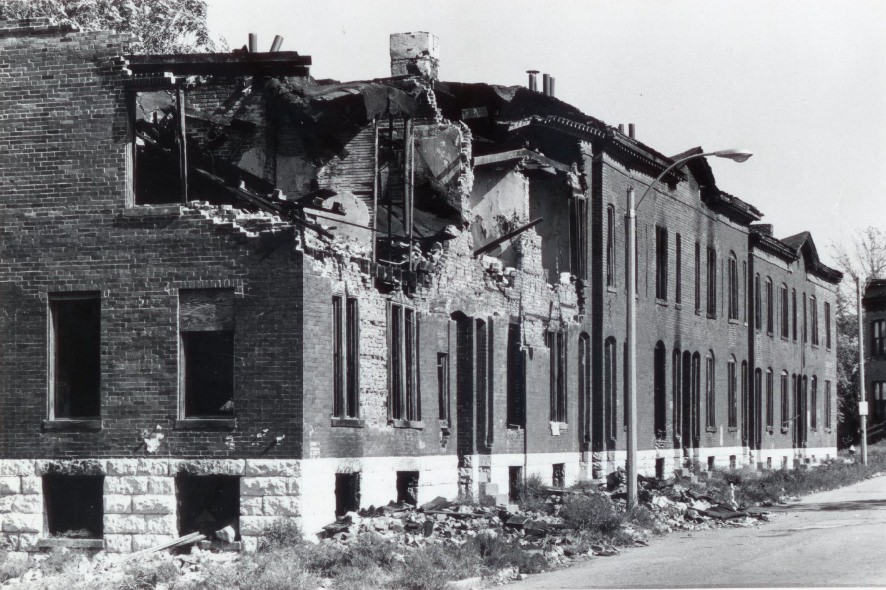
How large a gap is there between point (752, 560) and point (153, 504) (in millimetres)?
9096

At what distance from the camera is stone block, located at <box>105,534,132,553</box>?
20.6 meters

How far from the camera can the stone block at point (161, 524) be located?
67.4 feet

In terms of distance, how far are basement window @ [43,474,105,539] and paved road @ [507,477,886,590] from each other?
7.57 m

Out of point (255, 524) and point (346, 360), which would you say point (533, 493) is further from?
point (255, 524)

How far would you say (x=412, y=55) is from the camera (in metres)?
31.5

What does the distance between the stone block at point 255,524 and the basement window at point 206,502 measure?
0.44 metres

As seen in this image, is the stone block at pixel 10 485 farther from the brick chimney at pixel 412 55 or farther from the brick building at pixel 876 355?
the brick building at pixel 876 355

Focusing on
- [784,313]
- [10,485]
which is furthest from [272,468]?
[784,313]

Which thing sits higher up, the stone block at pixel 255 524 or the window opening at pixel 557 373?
the window opening at pixel 557 373

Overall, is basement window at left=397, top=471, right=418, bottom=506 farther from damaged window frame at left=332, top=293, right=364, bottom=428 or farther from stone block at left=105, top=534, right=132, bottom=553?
stone block at left=105, top=534, right=132, bottom=553

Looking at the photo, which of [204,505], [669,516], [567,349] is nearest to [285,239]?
[204,505]

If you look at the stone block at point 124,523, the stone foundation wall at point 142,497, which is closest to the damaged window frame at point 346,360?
the stone foundation wall at point 142,497

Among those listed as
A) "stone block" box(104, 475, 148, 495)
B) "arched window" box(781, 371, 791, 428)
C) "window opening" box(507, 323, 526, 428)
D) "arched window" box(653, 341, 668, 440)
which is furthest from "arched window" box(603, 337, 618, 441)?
"arched window" box(781, 371, 791, 428)

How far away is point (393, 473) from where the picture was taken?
23938 mm
